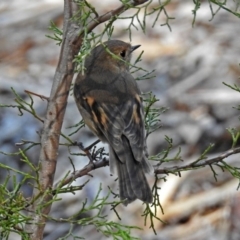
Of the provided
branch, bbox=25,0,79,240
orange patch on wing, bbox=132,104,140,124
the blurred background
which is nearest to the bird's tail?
orange patch on wing, bbox=132,104,140,124

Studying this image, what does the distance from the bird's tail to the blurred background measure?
1895 millimetres

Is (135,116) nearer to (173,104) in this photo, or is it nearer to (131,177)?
(131,177)

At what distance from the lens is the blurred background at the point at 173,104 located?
6598mm

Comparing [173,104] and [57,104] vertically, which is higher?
[173,104]

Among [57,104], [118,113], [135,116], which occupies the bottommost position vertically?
[57,104]

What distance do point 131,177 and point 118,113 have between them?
618 mm

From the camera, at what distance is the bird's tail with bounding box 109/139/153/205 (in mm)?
3674

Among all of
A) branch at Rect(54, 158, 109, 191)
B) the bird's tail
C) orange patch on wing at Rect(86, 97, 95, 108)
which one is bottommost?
branch at Rect(54, 158, 109, 191)

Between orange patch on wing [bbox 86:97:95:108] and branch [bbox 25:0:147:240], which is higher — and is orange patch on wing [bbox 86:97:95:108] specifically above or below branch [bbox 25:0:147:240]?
above

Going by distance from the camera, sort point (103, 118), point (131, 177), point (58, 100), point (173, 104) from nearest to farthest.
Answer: point (58, 100) → point (131, 177) → point (103, 118) → point (173, 104)

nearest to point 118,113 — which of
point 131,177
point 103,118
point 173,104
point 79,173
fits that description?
point 103,118

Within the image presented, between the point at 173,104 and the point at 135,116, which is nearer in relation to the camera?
the point at 135,116

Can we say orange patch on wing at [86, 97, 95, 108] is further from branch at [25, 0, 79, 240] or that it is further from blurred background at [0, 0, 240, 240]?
blurred background at [0, 0, 240, 240]

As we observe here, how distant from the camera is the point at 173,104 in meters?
8.14
